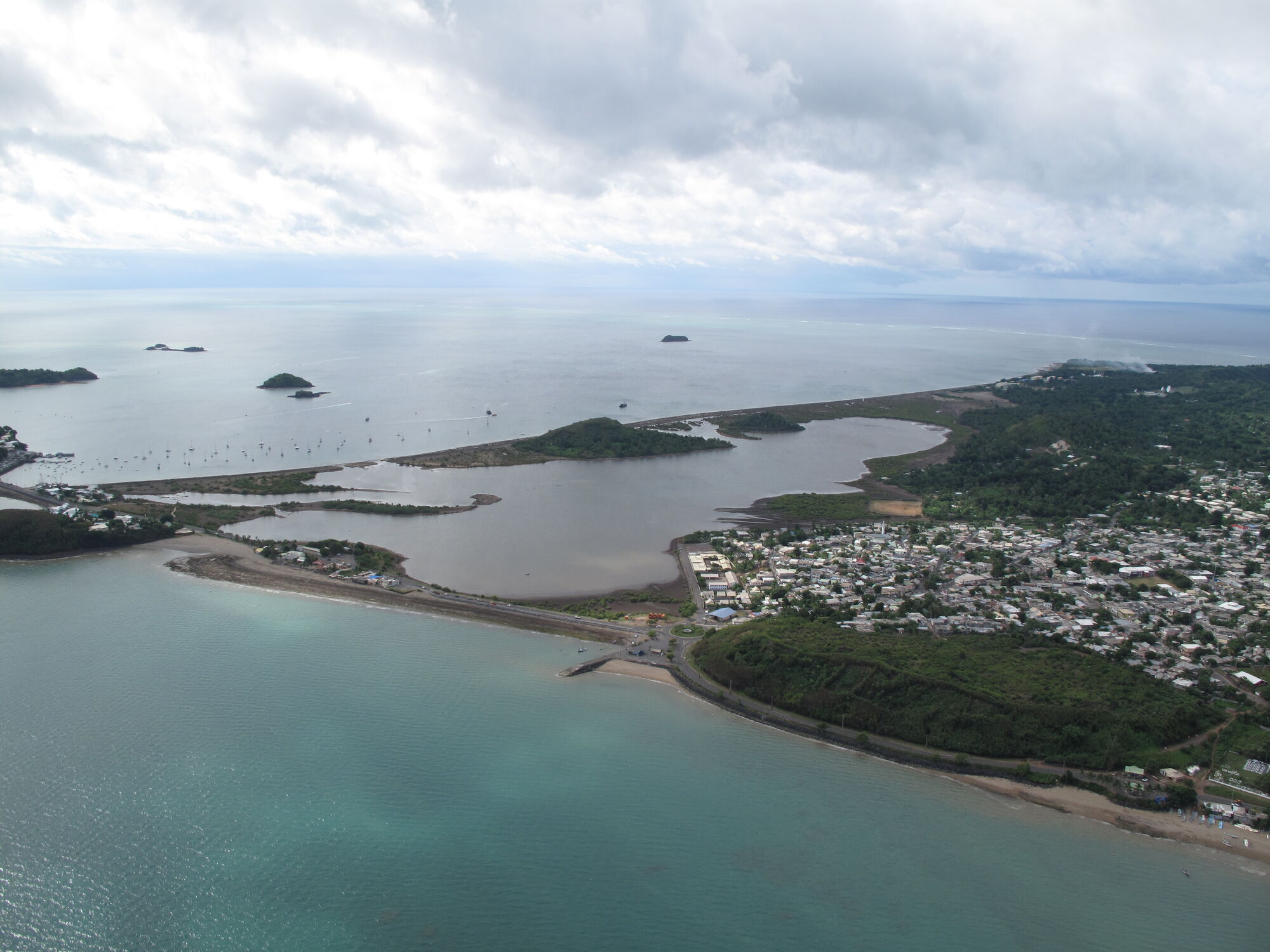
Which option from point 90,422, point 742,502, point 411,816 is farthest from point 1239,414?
point 90,422

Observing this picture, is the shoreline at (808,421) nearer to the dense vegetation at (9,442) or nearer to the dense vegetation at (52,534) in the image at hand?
the dense vegetation at (52,534)

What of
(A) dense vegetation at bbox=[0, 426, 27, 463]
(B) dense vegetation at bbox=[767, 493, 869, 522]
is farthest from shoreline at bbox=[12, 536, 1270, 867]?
(A) dense vegetation at bbox=[0, 426, 27, 463]

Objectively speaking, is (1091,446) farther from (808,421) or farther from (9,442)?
(9,442)

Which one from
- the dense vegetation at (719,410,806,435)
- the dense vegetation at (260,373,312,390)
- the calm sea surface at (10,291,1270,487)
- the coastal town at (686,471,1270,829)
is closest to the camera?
the coastal town at (686,471,1270,829)

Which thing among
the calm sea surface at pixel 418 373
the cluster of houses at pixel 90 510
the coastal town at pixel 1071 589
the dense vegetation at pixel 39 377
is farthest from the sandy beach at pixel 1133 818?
the dense vegetation at pixel 39 377

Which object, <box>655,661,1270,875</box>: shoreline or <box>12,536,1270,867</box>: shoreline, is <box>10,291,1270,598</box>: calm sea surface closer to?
<box>12,536,1270,867</box>: shoreline

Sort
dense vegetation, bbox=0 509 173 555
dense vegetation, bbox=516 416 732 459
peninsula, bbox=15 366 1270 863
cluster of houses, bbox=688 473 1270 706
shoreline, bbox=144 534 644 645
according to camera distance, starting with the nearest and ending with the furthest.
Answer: peninsula, bbox=15 366 1270 863 < cluster of houses, bbox=688 473 1270 706 < shoreline, bbox=144 534 644 645 < dense vegetation, bbox=0 509 173 555 < dense vegetation, bbox=516 416 732 459

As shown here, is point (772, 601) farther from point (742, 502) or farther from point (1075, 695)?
point (742, 502)
